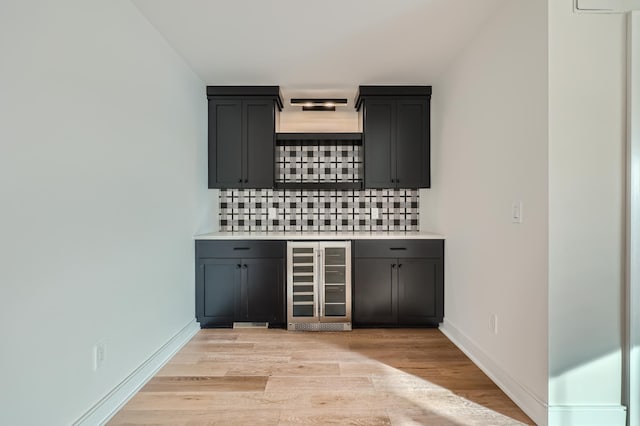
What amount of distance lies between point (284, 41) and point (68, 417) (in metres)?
2.70

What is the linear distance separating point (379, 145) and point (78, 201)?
110 inches

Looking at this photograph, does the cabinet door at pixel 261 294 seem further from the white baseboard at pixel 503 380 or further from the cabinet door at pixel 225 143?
the white baseboard at pixel 503 380

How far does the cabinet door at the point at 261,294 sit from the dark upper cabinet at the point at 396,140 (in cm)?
138

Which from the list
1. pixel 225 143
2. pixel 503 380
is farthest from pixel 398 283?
pixel 225 143

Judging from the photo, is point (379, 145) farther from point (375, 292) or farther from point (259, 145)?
point (375, 292)

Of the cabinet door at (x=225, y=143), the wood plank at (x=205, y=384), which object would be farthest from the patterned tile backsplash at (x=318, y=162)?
the wood plank at (x=205, y=384)

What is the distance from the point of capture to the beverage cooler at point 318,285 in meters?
3.43

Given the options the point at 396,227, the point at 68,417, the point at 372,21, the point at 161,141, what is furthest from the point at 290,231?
the point at 68,417

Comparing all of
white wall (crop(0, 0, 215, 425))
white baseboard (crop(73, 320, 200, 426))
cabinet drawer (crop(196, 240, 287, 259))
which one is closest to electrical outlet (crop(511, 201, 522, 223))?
cabinet drawer (crop(196, 240, 287, 259))

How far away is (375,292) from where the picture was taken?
3.46 m

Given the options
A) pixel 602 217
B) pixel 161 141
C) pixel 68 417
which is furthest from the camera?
pixel 161 141

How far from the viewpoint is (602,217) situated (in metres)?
1.81

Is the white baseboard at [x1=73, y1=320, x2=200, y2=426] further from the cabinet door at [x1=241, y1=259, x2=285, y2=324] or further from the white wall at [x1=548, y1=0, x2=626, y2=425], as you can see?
the white wall at [x1=548, y1=0, x2=626, y2=425]

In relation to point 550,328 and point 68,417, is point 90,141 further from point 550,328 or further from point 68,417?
point 550,328
